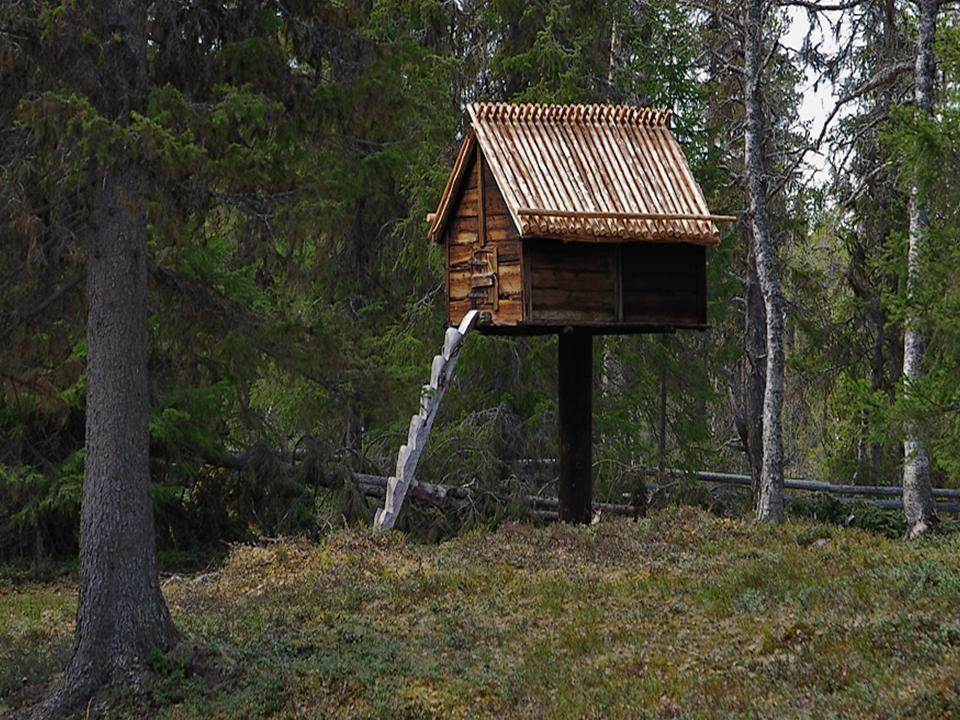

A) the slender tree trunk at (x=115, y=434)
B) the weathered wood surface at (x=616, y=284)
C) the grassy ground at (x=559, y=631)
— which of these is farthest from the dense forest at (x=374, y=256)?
the weathered wood surface at (x=616, y=284)

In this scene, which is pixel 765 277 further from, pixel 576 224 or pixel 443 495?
pixel 443 495

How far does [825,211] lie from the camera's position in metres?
20.6

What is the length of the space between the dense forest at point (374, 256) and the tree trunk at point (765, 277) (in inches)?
1.9

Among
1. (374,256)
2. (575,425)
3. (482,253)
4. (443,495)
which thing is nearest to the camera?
(482,253)

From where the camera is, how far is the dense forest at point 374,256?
10305 mm

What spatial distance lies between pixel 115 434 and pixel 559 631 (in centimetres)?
452

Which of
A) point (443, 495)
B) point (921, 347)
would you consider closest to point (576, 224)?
point (921, 347)

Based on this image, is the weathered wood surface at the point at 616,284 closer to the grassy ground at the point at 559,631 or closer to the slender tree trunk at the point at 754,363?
the grassy ground at the point at 559,631

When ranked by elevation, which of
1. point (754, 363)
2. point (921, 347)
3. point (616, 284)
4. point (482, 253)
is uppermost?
point (482, 253)

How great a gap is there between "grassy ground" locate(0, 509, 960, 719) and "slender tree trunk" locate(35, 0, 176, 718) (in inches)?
19.4

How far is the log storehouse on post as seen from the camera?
1412 centimetres

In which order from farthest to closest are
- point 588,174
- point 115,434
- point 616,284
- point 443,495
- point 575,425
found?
point 443,495
point 575,425
point 588,174
point 616,284
point 115,434

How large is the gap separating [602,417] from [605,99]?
20.1 feet

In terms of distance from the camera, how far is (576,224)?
545 inches
